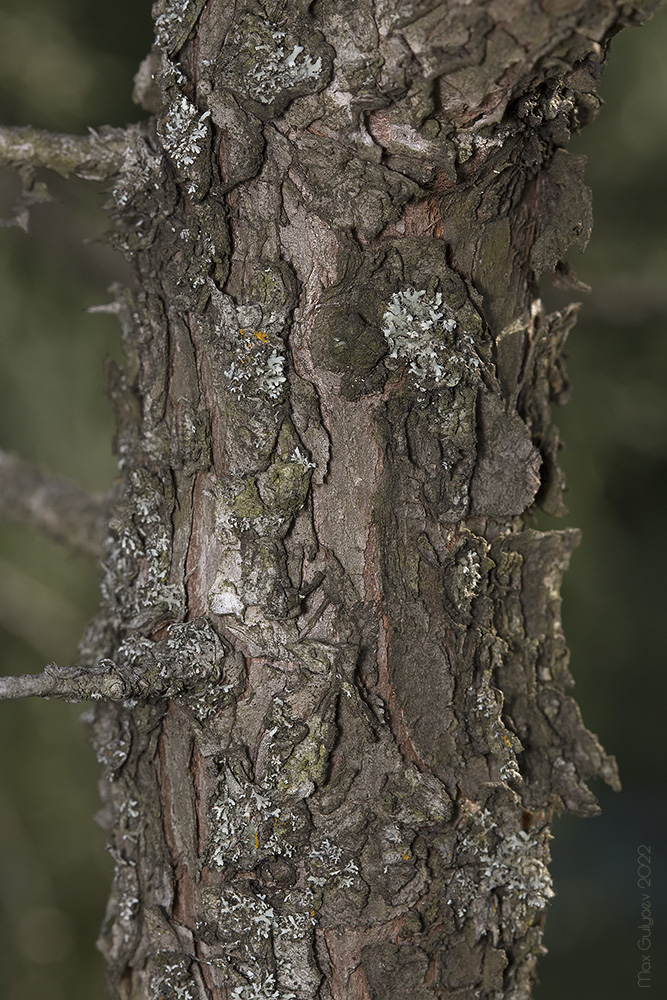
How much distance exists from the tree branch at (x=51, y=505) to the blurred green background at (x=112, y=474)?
0.44 m

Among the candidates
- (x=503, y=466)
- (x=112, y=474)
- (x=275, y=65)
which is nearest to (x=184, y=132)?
(x=275, y=65)

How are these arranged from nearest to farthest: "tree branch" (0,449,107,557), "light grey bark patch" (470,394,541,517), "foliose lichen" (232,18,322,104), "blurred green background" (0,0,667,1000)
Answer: "foliose lichen" (232,18,322,104) → "light grey bark patch" (470,394,541,517) → "tree branch" (0,449,107,557) → "blurred green background" (0,0,667,1000)

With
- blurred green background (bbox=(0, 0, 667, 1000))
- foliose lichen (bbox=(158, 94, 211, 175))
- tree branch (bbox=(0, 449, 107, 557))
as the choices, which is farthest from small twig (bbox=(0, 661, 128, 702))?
blurred green background (bbox=(0, 0, 667, 1000))

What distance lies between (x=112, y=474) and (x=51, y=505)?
0.80 metres

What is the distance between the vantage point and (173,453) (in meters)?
0.95

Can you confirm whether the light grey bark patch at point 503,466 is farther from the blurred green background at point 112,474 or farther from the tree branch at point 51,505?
the blurred green background at point 112,474

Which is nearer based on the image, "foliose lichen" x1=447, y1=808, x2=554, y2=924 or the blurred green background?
"foliose lichen" x1=447, y1=808, x2=554, y2=924

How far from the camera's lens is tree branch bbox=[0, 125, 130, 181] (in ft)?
3.10

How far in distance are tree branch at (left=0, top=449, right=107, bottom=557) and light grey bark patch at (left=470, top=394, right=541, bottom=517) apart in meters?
0.77

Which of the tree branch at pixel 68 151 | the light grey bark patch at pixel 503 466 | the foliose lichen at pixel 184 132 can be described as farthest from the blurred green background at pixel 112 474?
the light grey bark patch at pixel 503 466

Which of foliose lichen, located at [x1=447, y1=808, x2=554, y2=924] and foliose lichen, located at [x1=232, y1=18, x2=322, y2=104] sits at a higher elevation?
foliose lichen, located at [x1=232, y1=18, x2=322, y2=104]

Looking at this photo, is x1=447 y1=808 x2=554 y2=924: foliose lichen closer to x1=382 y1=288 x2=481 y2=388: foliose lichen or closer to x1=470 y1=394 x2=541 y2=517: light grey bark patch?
x1=470 y1=394 x2=541 y2=517: light grey bark patch

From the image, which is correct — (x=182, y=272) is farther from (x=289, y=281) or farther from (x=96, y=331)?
(x=96, y=331)

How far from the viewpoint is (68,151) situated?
0.96 m
